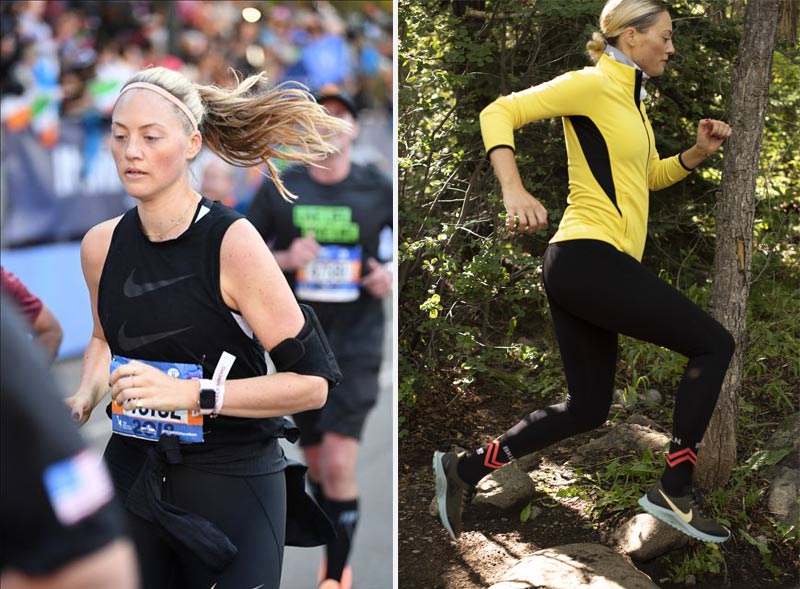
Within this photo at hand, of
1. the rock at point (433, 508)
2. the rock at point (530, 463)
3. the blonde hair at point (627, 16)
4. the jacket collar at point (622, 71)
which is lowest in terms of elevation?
the rock at point (433, 508)

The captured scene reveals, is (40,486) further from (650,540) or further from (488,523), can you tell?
(488,523)

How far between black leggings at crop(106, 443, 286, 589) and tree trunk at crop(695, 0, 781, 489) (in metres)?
1.80

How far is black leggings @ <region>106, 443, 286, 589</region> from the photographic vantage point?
241 cm

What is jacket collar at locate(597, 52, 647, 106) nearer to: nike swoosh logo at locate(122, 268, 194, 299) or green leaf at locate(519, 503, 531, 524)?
nike swoosh logo at locate(122, 268, 194, 299)

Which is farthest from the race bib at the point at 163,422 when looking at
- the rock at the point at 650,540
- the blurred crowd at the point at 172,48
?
the rock at the point at 650,540

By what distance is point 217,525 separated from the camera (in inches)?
96.7

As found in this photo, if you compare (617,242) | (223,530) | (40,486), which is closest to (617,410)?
(617,242)

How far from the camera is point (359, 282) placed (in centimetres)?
280

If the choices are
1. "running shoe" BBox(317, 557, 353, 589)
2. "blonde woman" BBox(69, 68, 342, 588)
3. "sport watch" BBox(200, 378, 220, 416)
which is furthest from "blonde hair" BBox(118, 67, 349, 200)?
"running shoe" BBox(317, 557, 353, 589)

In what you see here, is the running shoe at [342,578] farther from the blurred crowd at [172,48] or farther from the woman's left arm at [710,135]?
the woman's left arm at [710,135]

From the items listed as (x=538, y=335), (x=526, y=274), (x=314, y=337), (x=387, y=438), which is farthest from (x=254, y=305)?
(x=538, y=335)

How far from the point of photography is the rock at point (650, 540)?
360 cm

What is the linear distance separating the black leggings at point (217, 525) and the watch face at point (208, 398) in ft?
0.66

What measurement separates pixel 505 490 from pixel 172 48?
7.18ft
